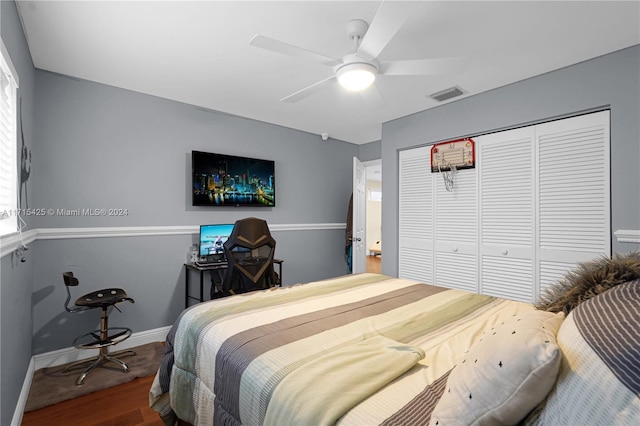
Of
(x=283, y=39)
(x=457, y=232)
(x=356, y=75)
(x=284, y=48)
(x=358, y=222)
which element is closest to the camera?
(x=284, y=48)

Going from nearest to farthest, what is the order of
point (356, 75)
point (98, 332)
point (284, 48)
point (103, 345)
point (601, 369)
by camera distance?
point (601, 369)
point (284, 48)
point (356, 75)
point (103, 345)
point (98, 332)

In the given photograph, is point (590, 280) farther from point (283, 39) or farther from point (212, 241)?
point (212, 241)

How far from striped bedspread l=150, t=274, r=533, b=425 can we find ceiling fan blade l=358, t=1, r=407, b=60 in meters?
1.45

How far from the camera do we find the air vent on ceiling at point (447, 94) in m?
2.99

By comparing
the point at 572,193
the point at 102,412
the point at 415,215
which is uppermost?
the point at 572,193

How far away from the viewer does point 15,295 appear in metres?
1.79

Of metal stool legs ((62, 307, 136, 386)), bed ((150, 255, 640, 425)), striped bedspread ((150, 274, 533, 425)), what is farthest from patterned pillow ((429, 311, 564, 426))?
metal stool legs ((62, 307, 136, 386))

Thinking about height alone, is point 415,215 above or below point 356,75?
below

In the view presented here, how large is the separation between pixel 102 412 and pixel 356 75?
279 cm

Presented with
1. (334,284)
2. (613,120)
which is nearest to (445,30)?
(613,120)

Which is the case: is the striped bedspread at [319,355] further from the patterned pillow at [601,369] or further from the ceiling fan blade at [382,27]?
the ceiling fan blade at [382,27]

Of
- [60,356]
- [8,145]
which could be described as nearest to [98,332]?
[60,356]

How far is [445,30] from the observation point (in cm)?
203

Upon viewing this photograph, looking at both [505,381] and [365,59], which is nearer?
[505,381]
